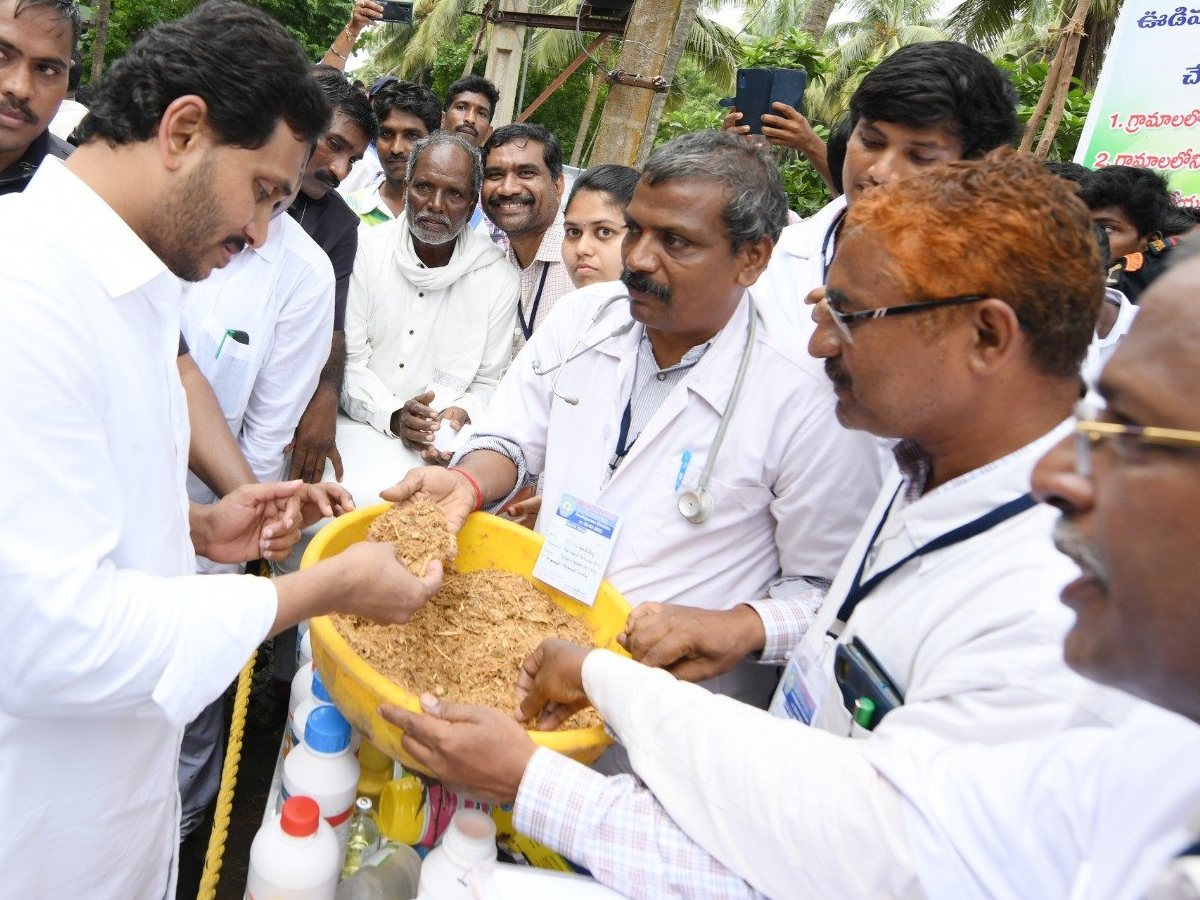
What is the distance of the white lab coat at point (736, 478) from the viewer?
2154 millimetres

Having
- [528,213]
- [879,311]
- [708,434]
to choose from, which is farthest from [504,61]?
[879,311]

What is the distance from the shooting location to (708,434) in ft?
7.25

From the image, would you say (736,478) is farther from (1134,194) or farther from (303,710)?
(1134,194)

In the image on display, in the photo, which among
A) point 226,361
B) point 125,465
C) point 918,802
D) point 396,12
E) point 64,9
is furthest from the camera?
point 396,12

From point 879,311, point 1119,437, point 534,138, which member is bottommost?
point 1119,437

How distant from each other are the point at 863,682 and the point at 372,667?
36.9 inches

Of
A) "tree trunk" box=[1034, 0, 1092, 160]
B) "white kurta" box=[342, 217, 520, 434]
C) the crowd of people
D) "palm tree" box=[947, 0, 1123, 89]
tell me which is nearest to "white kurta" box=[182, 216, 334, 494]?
the crowd of people

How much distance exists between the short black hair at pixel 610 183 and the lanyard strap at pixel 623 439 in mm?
1804

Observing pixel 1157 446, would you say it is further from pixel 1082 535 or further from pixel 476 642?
pixel 476 642

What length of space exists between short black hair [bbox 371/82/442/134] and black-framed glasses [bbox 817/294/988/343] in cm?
394

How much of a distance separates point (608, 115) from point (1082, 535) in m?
7.08

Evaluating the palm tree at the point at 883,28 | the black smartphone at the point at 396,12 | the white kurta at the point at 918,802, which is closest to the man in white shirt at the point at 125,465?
the white kurta at the point at 918,802

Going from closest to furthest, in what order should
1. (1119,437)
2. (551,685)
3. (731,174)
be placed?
(1119,437) → (551,685) → (731,174)

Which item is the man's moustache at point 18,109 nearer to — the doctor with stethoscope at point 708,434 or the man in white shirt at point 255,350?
the man in white shirt at point 255,350
